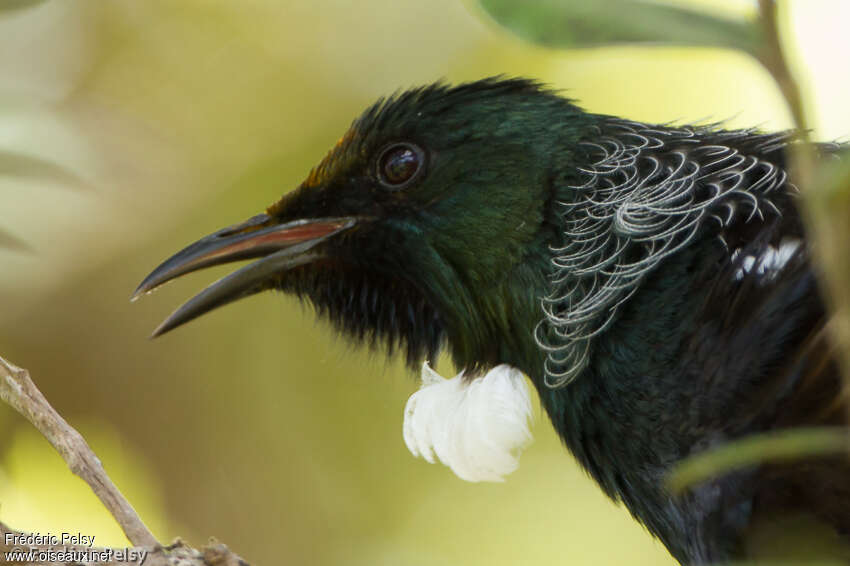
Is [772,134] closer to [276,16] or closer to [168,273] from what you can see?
[168,273]

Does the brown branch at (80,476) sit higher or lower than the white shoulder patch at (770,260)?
lower

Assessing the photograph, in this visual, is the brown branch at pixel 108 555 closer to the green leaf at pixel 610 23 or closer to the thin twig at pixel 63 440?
the thin twig at pixel 63 440

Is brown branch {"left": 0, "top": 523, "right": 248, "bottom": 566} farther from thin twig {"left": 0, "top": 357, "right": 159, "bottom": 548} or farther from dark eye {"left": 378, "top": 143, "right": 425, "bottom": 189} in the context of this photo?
dark eye {"left": 378, "top": 143, "right": 425, "bottom": 189}

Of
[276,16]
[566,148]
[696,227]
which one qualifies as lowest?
[696,227]

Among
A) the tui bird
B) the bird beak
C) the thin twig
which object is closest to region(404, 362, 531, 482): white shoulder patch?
the tui bird

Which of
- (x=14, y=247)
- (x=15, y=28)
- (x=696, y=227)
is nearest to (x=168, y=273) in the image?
(x=14, y=247)

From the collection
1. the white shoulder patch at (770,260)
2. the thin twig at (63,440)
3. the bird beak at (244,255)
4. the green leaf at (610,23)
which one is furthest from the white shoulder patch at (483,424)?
the green leaf at (610,23)

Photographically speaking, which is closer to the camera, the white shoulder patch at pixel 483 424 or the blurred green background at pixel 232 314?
the white shoulder patch at pixel 483 424
